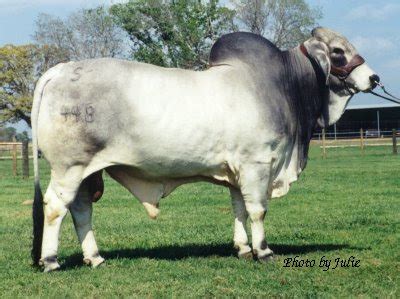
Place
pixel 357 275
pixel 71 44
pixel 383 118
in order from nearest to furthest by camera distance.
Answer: pixel 357 275 < pixel 71 44 < pixel 383 118

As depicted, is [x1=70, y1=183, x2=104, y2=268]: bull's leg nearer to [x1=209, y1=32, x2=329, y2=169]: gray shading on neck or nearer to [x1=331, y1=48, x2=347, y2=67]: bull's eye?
[x1=209, y1=32, x2=329, y2=169]: gray shading on neck

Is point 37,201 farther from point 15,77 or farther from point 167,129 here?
point 15,77

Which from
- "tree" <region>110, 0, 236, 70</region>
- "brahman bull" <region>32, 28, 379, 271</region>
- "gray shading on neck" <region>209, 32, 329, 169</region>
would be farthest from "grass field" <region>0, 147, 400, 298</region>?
"tree" <region>110, 0, 236, 70</region>

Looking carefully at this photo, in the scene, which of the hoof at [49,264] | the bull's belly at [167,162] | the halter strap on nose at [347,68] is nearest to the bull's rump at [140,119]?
the bull's belly at [167,162]

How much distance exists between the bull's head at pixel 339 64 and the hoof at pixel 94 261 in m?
3.08

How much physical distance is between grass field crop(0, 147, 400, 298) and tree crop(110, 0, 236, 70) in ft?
116

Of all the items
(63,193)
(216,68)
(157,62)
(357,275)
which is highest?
(157,62)

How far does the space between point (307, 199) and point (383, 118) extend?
53.5 meters

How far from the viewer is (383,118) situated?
6588 cm

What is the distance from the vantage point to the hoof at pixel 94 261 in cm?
774

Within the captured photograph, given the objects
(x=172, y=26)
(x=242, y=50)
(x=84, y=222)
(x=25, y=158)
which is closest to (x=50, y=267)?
(x=84, y=222)

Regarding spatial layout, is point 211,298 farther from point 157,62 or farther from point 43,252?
point 157,62

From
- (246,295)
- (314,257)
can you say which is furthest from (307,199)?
(246,295)

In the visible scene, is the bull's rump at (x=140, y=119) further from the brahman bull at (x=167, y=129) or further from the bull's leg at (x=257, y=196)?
the bull's leg at (x=257, y=196)
